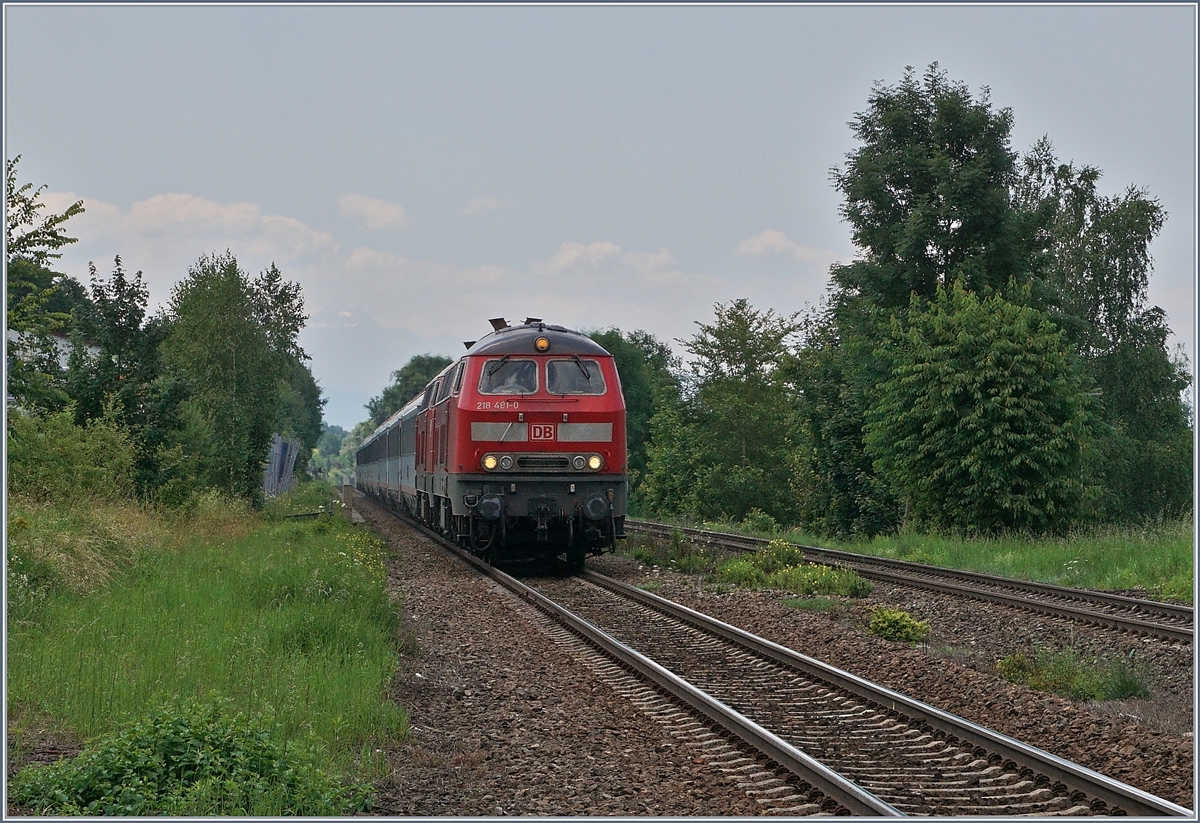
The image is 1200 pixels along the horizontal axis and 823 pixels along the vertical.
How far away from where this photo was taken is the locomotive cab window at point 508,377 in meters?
16.8

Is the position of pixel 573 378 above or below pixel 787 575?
above

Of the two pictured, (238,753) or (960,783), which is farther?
(960,783)

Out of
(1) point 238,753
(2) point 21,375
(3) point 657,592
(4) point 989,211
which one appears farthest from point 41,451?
(4) point 989,211

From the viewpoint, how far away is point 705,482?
41.8 metres

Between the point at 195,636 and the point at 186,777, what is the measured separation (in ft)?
12.3

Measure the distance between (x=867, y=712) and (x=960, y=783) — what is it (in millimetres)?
1688

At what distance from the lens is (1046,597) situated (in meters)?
14.1

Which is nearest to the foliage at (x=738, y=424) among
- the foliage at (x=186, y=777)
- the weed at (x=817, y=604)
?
the weed at (x=817, y=604)

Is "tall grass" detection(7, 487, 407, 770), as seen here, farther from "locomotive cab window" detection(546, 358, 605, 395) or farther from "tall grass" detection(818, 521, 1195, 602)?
"tall grass" detection(818, 521, 1195, 602)

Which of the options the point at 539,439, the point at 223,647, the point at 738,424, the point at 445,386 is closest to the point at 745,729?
the point at 223,647

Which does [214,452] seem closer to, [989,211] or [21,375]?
[21,375]

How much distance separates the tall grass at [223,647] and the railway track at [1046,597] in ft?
24.3

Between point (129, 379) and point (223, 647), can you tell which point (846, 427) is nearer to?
point (129, 379)

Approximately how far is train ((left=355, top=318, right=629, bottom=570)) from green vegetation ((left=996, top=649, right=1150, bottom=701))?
293 inches
